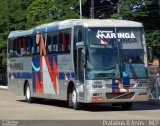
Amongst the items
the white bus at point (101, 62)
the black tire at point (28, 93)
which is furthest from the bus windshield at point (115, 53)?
the black tire at point (28, 93)

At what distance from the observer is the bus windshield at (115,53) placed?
67.5ft

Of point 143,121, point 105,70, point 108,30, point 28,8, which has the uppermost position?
point 28,8

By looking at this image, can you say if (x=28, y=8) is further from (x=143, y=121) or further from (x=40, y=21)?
(x=143, y=121)

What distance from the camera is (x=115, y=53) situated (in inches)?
821

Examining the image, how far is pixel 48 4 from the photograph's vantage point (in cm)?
5647

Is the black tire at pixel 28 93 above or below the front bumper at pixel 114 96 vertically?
below

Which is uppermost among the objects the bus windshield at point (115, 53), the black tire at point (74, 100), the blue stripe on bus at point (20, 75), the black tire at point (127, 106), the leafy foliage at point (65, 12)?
the leafy foliage at point (65, 12)

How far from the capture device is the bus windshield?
810 inches

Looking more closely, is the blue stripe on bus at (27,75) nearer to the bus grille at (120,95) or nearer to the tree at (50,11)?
the bus grille at (120,95)

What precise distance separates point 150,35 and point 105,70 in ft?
107

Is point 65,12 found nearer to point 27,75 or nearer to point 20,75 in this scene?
point 20,75

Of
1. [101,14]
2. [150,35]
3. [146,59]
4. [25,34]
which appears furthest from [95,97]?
[101,14]

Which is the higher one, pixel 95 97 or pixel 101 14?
pixel 101 14

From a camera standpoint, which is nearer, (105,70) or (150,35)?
(105,70)
